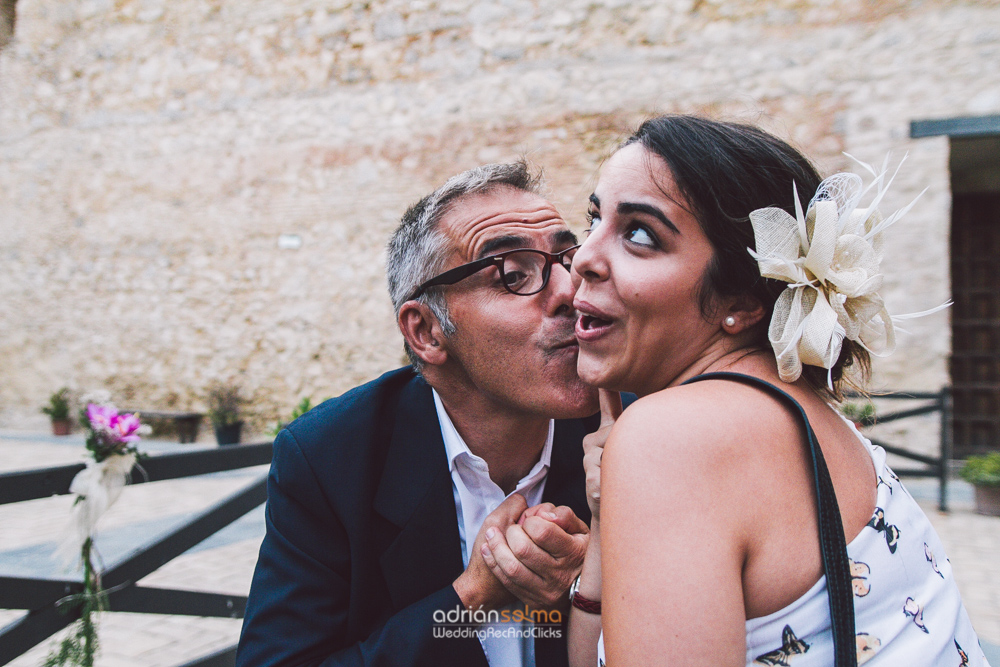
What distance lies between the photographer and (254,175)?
10.2 metres

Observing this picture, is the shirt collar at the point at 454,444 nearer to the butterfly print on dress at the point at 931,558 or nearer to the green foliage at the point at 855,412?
the butterfly print on dress at the point at 931,558

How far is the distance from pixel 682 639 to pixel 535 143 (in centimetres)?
884

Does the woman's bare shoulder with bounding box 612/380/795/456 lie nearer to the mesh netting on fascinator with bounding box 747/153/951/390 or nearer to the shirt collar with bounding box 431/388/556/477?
the mesh netting on fascinator with bounding box 747/153/951/390

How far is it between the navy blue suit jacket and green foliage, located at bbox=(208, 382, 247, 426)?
916 centimetres

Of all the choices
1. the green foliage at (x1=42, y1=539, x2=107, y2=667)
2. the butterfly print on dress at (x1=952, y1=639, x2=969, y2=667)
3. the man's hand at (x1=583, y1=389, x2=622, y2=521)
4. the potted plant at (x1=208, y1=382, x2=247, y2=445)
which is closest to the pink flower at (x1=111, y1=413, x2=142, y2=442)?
the green foliage at (x1=42, y1=539, x2=107, y2=667)

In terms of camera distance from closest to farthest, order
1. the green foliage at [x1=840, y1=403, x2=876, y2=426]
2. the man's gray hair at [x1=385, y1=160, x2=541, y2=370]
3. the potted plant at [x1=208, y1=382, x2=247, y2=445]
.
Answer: the man's gray hair at [x1=385, y1=160, x2=541, y2=370]
the green foliage at [x1=840, y1=403, x2=876, y2=426]
the potted plant at [x1=208, y1=382, x2=247, y2=445]

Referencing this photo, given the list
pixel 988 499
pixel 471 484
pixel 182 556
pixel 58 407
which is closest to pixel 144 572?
pixel 471 484

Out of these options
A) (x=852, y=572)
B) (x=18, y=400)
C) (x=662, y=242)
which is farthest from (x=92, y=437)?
(x=18, y=400)

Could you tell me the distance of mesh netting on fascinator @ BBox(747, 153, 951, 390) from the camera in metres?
1.15

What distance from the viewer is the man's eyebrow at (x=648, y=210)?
3.95 ft

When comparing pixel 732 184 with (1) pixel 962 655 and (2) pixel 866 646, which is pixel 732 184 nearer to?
(2) pixel 866 646

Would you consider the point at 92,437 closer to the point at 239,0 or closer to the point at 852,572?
the point at 852,572

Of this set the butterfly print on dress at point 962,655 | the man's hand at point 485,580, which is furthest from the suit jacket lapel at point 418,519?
the butterfly print on dress at point 962,655

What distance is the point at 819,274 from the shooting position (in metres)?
1.19
